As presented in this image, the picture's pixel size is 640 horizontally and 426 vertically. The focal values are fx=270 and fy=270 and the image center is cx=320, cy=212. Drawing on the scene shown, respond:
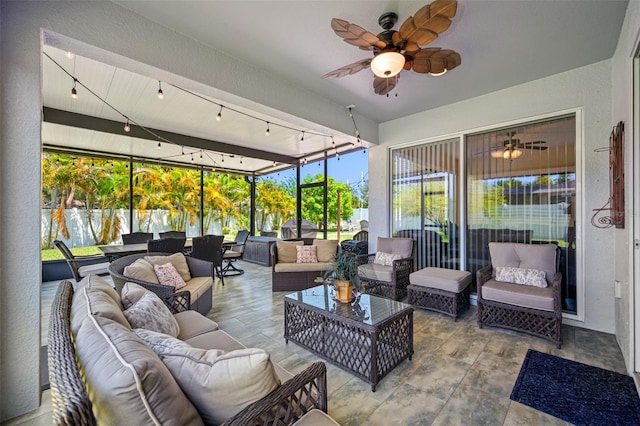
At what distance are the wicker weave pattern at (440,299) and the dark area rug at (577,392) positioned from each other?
956mm

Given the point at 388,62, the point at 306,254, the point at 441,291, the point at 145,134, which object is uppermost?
the point at 145,134

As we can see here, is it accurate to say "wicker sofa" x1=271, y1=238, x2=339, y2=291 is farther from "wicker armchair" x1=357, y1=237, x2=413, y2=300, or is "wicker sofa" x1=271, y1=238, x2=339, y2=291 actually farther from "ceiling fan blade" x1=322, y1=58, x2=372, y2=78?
"ceiling fan blade" x1=322, y1=58, x2=372, y2=78

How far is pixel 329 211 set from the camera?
742cm

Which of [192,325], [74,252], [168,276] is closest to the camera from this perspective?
[192,325]

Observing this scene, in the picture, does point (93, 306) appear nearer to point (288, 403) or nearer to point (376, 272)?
point (288, 403)

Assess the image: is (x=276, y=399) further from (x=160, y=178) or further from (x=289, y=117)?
(x=160, y=178)

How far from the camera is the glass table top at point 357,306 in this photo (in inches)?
90.0

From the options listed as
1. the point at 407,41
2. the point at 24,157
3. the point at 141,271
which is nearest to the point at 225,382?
the point at 24,157

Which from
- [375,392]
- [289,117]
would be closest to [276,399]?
[375,392]

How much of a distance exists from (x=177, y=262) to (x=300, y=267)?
1.94 meters

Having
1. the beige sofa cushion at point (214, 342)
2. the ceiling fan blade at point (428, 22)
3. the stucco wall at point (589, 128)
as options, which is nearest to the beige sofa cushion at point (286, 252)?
the beige sofa cushion at point (214, 342)

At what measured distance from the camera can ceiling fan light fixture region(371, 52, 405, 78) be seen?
230cm

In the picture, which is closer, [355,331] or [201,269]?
[355,331]

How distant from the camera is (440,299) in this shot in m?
3.49
